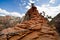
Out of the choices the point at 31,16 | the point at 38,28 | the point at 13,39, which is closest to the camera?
the point at 13,39

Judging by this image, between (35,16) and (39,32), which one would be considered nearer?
(39,32)

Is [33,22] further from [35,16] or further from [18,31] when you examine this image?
[18,31]

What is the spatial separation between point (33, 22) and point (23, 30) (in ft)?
7.19

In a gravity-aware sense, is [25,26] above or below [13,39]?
above

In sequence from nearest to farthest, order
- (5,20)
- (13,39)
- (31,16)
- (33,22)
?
(13,39)
(33,22)
(31,16)
(5,20)

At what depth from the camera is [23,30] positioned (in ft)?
54.1

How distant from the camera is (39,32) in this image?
1664cm

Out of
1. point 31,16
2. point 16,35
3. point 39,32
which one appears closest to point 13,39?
point 16,35

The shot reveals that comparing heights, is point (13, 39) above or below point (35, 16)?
below

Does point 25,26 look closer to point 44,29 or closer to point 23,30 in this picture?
point 23,30

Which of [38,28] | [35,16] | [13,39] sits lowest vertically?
[13,39]

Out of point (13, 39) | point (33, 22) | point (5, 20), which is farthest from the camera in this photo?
point (5, 20)

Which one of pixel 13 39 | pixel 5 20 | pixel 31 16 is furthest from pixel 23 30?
pixel 5 20

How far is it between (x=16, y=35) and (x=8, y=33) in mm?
975
